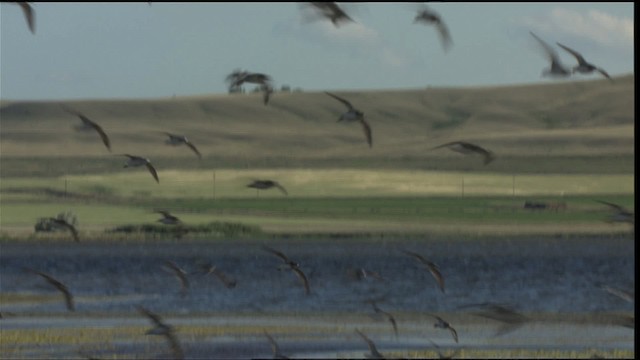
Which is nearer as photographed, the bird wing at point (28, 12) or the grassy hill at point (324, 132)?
the bird wing at point (28, 12)

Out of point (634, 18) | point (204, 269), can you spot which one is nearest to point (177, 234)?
point (204, 269)

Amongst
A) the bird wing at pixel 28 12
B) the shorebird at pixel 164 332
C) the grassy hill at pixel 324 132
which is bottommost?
the grassy hill at pixel 324 132

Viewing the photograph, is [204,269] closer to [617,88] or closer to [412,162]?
[412,162]

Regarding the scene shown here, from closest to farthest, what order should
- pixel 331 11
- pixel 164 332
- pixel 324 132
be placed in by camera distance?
pixel 331 11 → pixel 164 332 → pixel 324 132

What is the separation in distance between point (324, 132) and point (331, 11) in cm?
11992

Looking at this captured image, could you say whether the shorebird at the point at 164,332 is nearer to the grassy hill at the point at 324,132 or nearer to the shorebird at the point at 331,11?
the shorebird at the point at 331,11

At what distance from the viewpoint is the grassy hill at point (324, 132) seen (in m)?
130

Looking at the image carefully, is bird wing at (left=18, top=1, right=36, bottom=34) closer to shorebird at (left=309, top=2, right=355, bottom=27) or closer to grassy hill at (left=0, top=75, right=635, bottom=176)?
shorebird at (left=309, top=2, right=355, bottom=27)

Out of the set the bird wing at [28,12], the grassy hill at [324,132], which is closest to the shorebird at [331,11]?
the bird wing at [28,12]

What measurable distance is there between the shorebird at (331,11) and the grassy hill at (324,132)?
109 m

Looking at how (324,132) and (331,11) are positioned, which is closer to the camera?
(331,11)

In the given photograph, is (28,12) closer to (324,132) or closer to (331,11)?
(331,11)

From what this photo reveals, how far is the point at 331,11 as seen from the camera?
648 inches

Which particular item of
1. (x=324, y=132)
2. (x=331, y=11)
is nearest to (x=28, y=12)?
(x=331, y=11)
